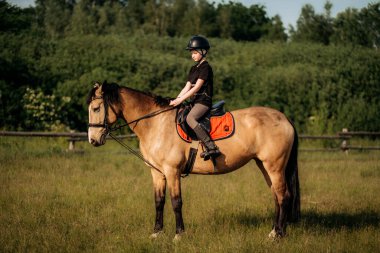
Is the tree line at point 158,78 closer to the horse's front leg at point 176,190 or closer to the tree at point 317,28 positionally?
the horse's front leg at point 176,190

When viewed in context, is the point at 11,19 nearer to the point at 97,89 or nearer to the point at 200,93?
the point at 97,89

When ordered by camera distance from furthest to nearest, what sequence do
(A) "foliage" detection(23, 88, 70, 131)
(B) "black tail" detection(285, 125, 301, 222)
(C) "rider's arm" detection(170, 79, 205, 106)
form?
(A) "foliage" detection(23, 88, 70, 131), (B) "black tail" detection(285, 125, 301, 222), (C) "rider's arm" detection(170, 79, 205, 106)

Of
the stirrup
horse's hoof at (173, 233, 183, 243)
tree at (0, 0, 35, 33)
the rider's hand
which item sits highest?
tree at (0, 0, 35, 33)

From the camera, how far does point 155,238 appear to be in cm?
771

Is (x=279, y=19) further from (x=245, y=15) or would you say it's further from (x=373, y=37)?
(x=373, y=37)

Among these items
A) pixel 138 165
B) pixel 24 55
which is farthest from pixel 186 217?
pixel 24 55

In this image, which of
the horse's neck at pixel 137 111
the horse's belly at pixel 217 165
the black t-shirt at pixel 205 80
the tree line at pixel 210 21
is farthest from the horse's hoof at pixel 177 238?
the tree line at pixel 210 21

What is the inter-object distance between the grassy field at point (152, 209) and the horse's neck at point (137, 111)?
1800mm

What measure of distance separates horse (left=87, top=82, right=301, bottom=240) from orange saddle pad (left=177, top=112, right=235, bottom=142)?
0.08m

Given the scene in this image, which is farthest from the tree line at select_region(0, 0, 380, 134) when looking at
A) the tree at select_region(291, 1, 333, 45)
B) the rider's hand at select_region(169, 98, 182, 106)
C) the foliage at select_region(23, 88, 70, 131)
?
the tree at select_region(291, 1, 333, 45)

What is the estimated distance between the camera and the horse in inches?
309

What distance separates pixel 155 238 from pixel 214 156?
64.9 inches

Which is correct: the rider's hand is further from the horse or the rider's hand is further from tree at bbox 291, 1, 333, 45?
tree at bbox 291, 1, 333, 45

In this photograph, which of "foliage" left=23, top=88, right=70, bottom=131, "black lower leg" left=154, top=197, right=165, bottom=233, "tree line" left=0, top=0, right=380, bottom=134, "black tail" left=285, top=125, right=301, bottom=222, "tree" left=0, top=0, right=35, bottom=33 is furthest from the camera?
"tree" left=0, top=0, right=35, bottom=33
